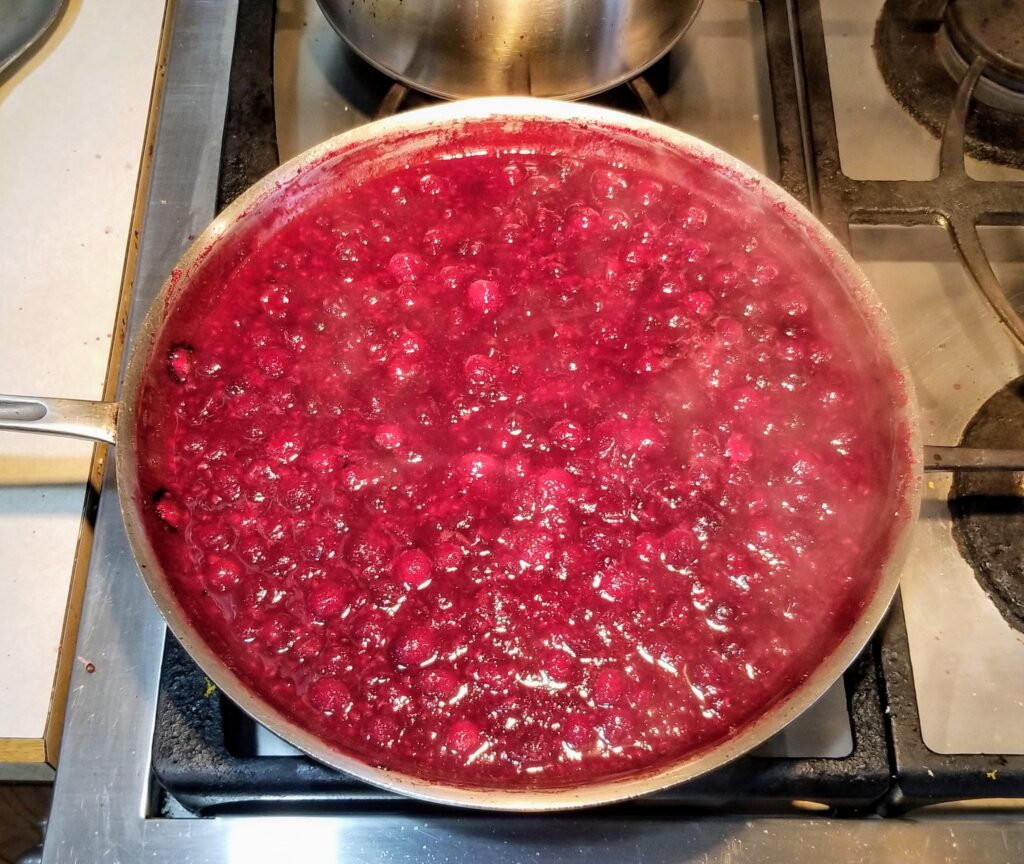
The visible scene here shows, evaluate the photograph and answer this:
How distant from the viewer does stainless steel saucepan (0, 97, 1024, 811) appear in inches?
39.0

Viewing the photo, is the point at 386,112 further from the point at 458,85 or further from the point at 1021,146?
the point at 1021,146

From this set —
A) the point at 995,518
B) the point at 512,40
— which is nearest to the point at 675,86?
the point at 512,40

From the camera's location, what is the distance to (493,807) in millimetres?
966

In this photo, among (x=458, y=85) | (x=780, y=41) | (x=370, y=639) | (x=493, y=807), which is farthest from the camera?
(x=780, y=41)

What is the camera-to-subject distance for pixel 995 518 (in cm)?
131

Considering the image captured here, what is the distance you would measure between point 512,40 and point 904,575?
1044 millimetres

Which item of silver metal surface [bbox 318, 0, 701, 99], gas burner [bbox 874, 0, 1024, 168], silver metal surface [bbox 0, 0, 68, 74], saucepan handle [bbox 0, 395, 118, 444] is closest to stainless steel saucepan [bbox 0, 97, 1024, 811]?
saucepan handle [bbox 0, 395, 118, 444]

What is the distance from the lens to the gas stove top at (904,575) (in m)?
1.17

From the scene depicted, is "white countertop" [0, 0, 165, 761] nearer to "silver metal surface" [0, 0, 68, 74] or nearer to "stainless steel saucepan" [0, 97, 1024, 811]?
"silver metal surface" [0, 0, 68, 74]

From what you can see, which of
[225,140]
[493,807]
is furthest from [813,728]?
[225,140]

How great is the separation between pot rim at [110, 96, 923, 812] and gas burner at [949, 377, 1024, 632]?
0.72ft

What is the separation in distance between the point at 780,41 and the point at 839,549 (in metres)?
0.99

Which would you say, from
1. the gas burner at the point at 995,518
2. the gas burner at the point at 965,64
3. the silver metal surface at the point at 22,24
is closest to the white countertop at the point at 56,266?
the silver metal surface at the point at 22,24

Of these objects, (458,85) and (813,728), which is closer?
(813,728)
